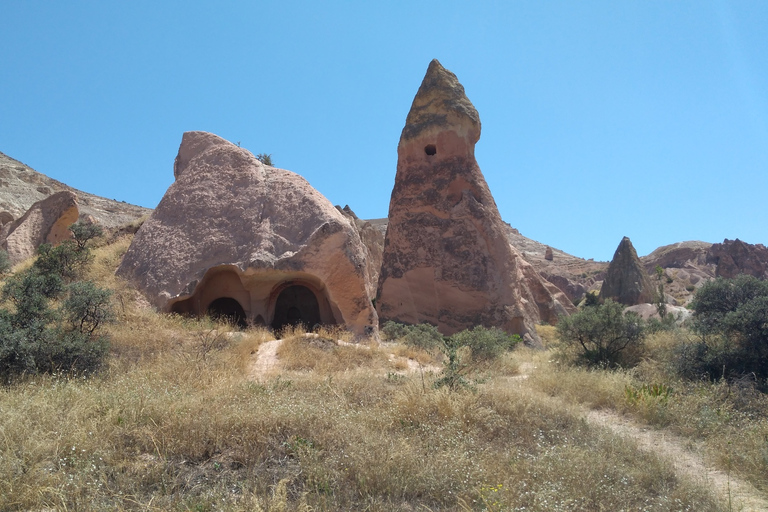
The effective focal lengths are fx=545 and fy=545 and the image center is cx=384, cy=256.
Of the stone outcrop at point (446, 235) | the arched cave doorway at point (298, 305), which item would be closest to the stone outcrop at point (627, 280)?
the stone outcrop at point (446, 235)

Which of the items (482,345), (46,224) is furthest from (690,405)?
(46,224)

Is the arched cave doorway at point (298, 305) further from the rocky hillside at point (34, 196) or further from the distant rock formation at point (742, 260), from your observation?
the distant rock formation at point (742, 260)

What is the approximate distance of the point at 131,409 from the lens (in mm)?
4609

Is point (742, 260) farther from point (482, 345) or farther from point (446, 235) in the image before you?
point (482, 345)

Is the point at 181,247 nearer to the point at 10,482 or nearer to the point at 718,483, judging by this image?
the point at 10,482

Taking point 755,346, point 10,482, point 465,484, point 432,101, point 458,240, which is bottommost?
point 10,482

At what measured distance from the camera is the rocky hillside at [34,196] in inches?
1207

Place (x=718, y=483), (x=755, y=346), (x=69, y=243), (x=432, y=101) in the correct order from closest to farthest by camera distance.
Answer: (x=718, y=483) < (x=755, y=346) < (x=69, y=243) < (x=432, y=101)

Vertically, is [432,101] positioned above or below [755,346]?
above

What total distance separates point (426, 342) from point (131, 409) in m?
7.32

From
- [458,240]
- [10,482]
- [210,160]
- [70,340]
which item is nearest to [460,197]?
[458,240]

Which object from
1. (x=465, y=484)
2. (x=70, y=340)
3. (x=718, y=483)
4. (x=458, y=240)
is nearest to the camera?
(x=465, y=484)

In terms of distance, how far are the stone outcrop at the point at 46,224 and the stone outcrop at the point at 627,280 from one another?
2393cm

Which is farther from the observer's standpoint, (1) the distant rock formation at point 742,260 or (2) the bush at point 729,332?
(1) the distant rock formation at point 742,260
